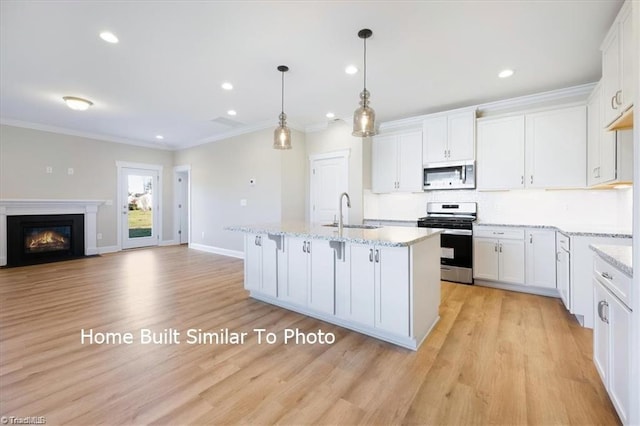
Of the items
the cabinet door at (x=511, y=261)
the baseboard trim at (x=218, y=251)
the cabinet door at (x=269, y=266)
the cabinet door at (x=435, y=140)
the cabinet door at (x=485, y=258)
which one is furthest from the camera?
the baseboard trim at (x=218, y=251)

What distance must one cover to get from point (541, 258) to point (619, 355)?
2.43 m

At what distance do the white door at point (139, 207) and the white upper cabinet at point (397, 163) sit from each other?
585cm

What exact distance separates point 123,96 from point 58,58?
1089 mm

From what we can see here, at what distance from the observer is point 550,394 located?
5.61 ft

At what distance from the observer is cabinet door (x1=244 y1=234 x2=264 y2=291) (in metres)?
3.25

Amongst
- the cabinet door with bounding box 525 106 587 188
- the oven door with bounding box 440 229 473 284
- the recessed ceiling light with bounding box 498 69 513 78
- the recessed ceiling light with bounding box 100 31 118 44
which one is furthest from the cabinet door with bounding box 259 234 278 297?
the cabinet door with bounding box 525 106 587 188

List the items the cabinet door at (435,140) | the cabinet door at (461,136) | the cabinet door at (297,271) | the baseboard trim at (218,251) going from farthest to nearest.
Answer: the baseboard trim at (218,251)
the cabinet door at (435,140)
the cabinet door at (461,136)
the cabinet door at (297,271)

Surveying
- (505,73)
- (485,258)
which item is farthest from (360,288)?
(505,73)

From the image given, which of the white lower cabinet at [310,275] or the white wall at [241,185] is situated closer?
the white lower cabinet at [310,275]

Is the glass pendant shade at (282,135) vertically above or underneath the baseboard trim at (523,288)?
above

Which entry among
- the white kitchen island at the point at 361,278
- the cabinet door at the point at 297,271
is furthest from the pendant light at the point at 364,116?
the cabinet door at the point at 297,271

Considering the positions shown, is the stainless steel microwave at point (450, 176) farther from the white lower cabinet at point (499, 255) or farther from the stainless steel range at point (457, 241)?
the white lower cabinet at point (499, 255)

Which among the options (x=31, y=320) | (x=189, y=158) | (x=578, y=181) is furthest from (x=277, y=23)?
(x=189, y=158)

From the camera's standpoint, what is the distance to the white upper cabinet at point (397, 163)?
4.62 meters
